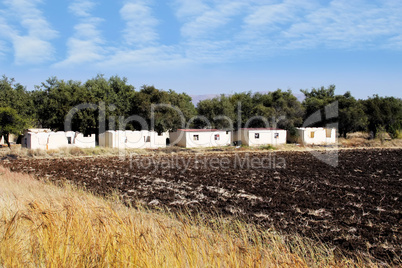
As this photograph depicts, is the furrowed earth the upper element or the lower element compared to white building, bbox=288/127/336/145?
lower

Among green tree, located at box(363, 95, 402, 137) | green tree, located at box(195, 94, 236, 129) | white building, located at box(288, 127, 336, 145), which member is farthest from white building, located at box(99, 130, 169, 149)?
green tree, located at box(363, 95, 402, 137)

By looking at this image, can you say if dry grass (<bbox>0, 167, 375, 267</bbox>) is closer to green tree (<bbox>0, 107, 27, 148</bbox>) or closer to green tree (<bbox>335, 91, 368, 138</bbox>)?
green tree (<bbox>0, 107, 27, 148</bbox>)

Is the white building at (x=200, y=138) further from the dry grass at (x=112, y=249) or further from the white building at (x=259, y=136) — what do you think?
the dry grass at (x=112, y=249)

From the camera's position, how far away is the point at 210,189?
1166 cm

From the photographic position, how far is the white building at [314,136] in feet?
120

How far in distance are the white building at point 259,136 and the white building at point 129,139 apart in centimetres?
919

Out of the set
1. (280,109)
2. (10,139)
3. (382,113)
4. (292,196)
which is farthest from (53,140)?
(382,113)

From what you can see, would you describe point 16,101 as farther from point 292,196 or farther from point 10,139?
point 292,196

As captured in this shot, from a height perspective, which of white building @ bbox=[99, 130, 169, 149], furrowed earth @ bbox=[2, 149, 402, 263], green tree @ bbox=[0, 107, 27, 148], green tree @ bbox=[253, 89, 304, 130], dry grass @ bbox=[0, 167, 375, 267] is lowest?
Result: furrowed earth @ bbox=[2, 149, 402, 263]

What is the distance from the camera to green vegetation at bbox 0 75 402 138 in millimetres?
34188

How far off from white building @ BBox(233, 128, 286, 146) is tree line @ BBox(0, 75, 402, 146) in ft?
9.05

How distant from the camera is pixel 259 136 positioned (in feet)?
115

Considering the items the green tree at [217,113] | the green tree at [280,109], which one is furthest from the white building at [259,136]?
the green tree at [280,109]

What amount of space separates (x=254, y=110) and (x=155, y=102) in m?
13.3
